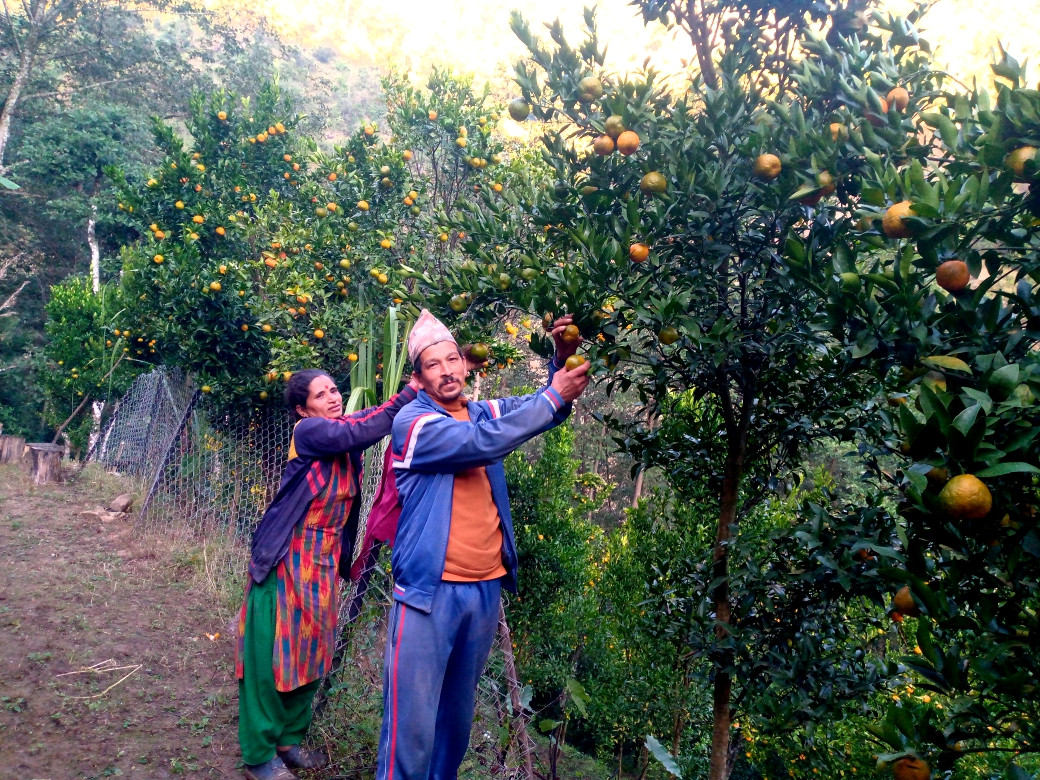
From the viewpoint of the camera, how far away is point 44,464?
10102 millimetres

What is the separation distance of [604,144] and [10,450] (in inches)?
502

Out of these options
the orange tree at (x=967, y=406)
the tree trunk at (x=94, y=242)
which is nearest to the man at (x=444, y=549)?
the orange tree at (x=967, y=406)

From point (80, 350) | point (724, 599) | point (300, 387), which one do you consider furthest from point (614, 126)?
point (80, 350)

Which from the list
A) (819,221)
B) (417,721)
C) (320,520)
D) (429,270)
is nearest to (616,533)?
(429,270)

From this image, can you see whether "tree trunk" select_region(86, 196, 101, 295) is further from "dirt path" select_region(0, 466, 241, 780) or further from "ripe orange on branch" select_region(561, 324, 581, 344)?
"ripe orange on branch" select_region(561, 324, 581, 344)

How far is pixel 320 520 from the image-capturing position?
3215 millimetres

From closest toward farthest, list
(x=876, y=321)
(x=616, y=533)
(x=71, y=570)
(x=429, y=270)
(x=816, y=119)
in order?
(x=876, y=321) → (x=816, y=119) → (x=429, y=270) → (x=616, y=533) → (x=71, y=570)

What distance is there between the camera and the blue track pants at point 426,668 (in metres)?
2.27

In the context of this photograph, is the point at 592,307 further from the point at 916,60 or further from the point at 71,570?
the point at 71,570

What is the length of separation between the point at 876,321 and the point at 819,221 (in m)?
0.54

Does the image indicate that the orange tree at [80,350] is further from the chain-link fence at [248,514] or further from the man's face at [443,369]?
the man's face at [443,369]

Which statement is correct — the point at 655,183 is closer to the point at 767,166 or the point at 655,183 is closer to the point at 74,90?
the point at 767,166

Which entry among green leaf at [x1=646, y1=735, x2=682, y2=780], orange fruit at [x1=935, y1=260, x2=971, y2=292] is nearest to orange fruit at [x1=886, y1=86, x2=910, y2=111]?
orange fruit at [x1=935, y1=260, x2=971, y2=292]

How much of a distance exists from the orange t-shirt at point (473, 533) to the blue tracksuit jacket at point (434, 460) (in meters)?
0.04
